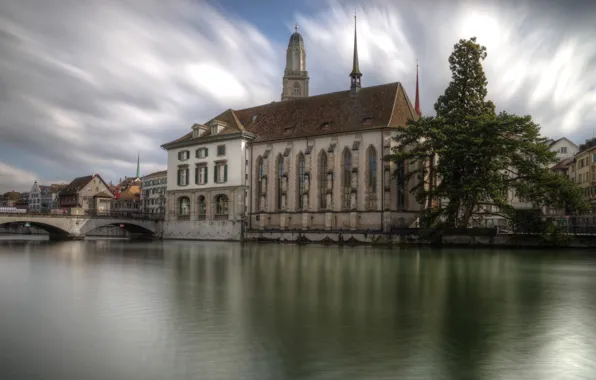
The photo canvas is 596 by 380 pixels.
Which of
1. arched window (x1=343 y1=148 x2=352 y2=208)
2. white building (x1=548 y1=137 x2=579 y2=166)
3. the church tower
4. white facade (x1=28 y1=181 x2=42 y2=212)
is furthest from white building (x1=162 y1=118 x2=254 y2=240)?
white facade (x1=28 y1=181 x2=42 y2=212)

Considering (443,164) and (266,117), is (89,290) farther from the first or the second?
(266,117)

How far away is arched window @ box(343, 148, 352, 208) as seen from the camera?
54312mm

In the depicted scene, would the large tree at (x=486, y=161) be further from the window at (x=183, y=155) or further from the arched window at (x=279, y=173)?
the window at (x=183, y=155)

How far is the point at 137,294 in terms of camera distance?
14.2 m

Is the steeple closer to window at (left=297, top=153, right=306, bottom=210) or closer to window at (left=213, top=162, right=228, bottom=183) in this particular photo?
window at (left=297, top=153, right=306, bottom=210)

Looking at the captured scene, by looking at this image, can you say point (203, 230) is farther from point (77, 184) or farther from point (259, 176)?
point (77, 184)

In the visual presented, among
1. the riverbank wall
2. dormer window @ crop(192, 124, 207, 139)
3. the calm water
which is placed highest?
dormer window @ crop(192, 124, 207, 139)

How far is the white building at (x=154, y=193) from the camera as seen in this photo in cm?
11219

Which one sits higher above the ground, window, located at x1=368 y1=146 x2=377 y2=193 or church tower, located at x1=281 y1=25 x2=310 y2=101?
church tower, located at x1=281 y1=25 x2=310 y2=101

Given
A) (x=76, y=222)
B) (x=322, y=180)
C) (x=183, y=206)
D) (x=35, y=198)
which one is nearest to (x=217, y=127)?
(x=183, y=206)

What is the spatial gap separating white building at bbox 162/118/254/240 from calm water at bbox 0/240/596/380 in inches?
1718

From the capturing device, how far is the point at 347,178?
55.0 meters

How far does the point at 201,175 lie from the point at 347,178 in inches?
855

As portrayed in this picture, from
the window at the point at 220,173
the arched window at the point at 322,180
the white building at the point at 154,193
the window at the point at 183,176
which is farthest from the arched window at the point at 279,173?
the white building at the point at 154,193
